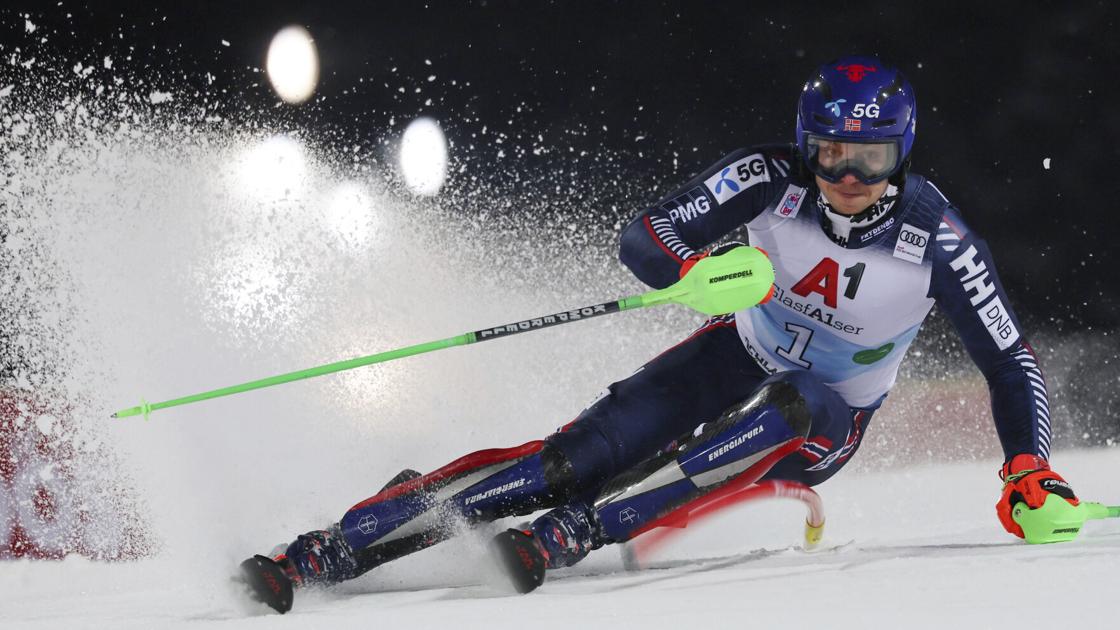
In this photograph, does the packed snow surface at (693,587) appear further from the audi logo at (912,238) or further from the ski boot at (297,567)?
the audi logo at (912,238)

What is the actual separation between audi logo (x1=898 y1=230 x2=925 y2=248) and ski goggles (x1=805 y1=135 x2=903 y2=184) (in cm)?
17

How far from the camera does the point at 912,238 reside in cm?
273

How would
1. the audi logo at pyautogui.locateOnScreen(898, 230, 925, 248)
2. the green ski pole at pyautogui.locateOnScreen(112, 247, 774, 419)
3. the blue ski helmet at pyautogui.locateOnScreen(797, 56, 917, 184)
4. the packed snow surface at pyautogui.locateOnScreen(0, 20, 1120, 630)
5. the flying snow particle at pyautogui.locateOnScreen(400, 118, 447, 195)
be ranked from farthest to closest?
1. the flying snow particle at pyautogui.locateOnScreen(400, 118, 447, 195)
2. the audi logo at pyautogui.locateOnScreen(898, 230, 925, 248)
3. the blue ski helmet at pyautogui.locateOnScreen(797, 56, 917, 184)
4. the green ski pole at pyautogui.locateOnScreen(112, 247, 774, 419)
5. the packed snow surface at pyautogui.locateOnScreen(0, 20, 1120, 630)

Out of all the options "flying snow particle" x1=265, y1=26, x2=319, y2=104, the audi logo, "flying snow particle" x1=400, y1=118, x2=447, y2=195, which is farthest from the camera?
"flying snow particle" x1=265, y1=26, x2=319, y2=104

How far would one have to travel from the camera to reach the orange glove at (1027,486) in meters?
2.51

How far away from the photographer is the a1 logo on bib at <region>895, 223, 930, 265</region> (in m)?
2.73

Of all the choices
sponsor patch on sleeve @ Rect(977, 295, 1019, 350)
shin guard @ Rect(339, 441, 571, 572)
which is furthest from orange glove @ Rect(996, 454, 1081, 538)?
shin guard @ Rect(339, 441, 571, 572)

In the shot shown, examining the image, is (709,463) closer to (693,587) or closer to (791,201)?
(693,587)

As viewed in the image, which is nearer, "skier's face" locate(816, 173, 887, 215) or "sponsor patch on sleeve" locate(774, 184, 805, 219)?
"skier's face" locate(816, 173, 887, 215)

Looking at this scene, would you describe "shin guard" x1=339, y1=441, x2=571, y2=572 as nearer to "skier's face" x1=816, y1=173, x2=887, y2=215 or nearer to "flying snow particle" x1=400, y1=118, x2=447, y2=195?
"skier's face" x1=816, y1=173, x2=887, y2=215

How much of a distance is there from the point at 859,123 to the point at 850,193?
0.18m

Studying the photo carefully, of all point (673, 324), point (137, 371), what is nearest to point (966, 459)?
point (673, 324)

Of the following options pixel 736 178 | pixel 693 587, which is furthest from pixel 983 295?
pixel 693 587

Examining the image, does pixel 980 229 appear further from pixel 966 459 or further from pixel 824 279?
pixel 824 279
